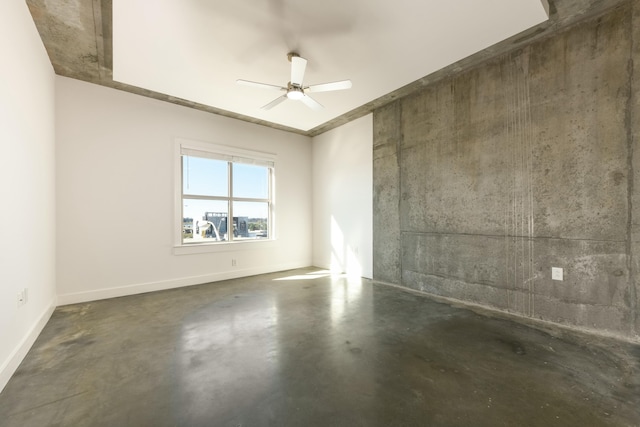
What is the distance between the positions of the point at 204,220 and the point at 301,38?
3.51 meters

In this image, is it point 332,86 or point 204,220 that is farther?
point 204,220

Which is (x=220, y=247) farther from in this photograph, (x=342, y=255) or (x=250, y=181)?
(x=342, y=255)

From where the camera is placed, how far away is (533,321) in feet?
9.41

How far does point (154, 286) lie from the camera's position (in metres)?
4.11

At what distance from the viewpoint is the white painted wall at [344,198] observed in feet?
16.1

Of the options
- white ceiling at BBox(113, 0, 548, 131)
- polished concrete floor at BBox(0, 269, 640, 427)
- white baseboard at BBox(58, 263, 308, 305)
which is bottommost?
polished concrete floor at BBox(0, 269, 640, 427)

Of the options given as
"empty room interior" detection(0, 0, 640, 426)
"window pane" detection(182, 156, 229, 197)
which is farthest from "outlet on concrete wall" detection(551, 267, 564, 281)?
"window pane" detection(182, 156, 229, 197)

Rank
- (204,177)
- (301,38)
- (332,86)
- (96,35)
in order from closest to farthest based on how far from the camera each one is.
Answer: (301,38) < (96,35) < (332,86) < (204,177)

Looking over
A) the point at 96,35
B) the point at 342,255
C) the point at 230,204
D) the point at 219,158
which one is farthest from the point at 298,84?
the point at 342,255

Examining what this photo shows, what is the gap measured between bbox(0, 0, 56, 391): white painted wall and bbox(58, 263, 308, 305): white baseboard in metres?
0.37

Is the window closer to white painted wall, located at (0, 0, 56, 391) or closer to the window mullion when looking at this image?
the window mullion

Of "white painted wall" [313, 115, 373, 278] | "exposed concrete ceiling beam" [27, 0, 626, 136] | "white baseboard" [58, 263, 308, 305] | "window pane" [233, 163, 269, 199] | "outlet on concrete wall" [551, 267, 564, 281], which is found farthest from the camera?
"window pane" [233, 163, 269, 199]

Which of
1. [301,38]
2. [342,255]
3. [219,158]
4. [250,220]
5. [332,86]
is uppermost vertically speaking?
[301,38]

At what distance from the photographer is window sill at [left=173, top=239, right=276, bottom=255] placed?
4.40 m
